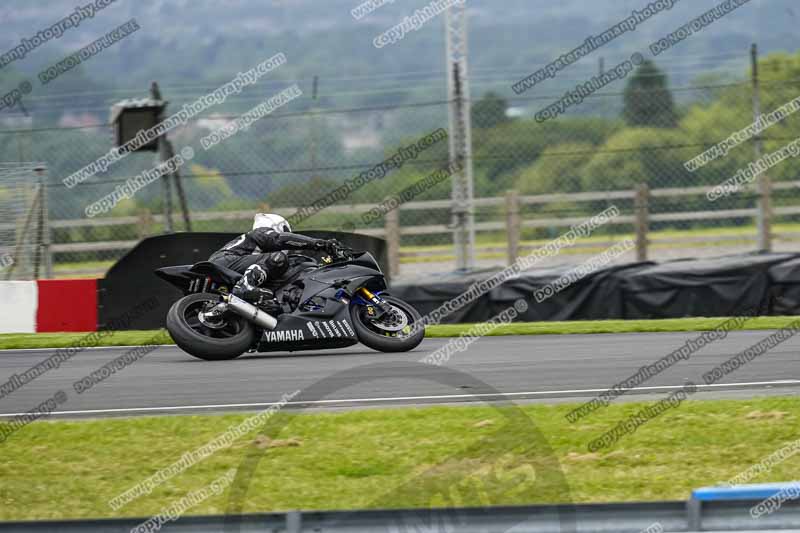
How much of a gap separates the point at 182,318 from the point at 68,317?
4540mm

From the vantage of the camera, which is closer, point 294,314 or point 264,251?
point 294,314

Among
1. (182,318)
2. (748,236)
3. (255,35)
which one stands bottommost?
(182,318)

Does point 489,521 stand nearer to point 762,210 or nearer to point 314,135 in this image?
point 314,135

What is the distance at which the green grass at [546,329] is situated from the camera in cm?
1284

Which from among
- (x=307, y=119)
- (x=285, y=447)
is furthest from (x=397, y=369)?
(x=307, y=119)

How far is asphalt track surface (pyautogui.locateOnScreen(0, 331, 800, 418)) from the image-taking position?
8047mm

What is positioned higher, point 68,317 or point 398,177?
point 398,177

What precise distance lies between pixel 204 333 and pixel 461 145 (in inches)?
277

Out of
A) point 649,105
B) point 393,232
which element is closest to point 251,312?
point 393,232

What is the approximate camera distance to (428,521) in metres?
4.58

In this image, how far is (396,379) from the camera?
897 centimetres

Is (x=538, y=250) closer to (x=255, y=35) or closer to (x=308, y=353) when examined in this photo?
(x=308, y=353)

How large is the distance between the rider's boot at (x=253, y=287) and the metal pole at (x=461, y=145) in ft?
20.5

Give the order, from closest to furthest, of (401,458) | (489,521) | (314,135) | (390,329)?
1. (489,521)
2. (401,458)
3. (390,329)
4. (314,135)
